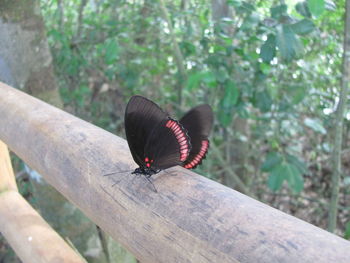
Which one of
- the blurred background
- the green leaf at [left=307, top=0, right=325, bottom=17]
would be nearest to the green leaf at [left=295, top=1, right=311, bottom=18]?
the blurred background

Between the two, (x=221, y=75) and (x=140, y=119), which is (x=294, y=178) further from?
(x=140, y=119)

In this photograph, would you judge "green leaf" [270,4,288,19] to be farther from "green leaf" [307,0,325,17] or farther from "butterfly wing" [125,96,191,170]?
"butterfly wing" [125,96,191,170]

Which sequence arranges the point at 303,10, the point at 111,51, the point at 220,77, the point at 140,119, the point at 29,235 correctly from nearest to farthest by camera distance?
the point at 140,119 < the point at 29,235 < the point at 303,10 < the point at 220,77 < the point at 111,51

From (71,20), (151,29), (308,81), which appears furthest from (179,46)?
(71,20)

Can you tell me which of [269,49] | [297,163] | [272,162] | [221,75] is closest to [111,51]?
[221,75]

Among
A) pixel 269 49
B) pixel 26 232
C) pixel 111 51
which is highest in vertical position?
pixel 269 49

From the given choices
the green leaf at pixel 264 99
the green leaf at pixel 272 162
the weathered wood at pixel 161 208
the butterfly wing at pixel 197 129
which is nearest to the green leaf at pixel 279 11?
the green leaf at pixel 264 99

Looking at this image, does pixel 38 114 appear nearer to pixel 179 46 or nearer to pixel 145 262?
pixel 145 262
